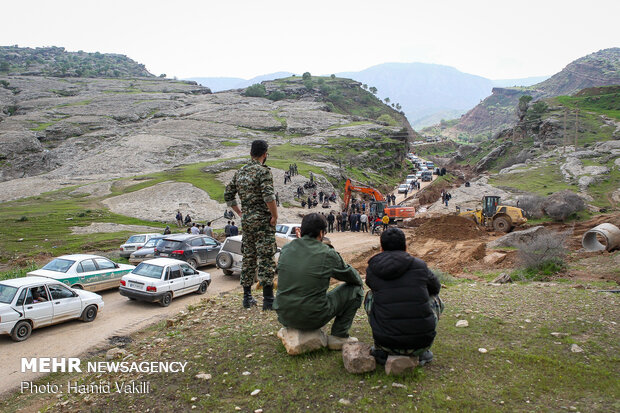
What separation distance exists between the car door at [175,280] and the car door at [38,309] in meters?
3.32

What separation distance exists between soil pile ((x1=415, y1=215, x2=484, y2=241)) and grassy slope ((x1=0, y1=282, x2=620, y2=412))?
58.6 feet

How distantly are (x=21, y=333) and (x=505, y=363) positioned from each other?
981 cm

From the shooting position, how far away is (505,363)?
4.58 meters

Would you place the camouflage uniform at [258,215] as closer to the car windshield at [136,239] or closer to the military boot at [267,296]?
the military boot at [267,296]

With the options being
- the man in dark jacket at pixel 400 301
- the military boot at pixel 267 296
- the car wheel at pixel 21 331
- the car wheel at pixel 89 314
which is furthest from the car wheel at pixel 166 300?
the man in dark jacket at pixel 400 301

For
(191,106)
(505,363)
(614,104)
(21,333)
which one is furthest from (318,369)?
(191,106)

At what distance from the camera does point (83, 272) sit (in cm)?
1287

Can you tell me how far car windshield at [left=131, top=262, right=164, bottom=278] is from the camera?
12136 mm

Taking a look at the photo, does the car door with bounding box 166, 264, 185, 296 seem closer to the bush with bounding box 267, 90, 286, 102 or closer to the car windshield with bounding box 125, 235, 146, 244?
the car windshield with bounding box 125, 235, 146, 244


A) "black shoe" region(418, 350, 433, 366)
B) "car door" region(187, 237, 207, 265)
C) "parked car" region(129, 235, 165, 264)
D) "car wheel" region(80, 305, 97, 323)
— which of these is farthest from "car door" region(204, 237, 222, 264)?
"black shoe" region(418, 350, 433, 366)

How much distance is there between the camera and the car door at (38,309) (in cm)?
893

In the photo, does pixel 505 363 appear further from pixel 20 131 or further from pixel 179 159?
pixel 20 131

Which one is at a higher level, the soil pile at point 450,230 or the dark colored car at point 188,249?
the dark colored car at point 188,249

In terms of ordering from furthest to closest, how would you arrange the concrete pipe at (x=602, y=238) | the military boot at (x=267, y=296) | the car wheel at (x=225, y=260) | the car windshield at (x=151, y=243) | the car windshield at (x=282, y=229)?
1. the car windshield at (x=282, y=229)
2. the car windshield at (x=151, y=243)
3. the concrete pipe at (x=602, y=238)
4. the car wheel at (x=225, y=260)
5. the military boot at (x=267, y=296)
